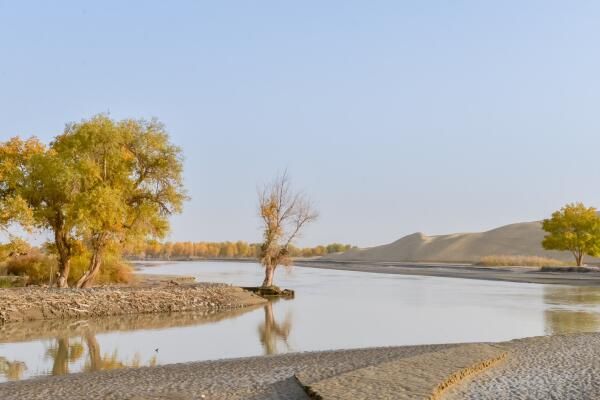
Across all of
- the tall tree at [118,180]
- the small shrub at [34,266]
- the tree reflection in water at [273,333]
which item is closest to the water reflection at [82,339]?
the tree reflection in water at [273,333]

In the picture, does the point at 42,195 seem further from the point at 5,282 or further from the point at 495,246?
the point at 495,246

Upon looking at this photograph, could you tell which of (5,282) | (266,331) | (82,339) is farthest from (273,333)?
(5,282)

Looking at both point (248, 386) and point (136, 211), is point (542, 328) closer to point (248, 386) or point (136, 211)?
point (248, 386)

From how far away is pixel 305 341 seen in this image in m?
21.8

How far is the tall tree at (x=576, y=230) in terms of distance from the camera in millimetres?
81875

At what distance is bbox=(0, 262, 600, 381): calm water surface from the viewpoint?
18.4 meters

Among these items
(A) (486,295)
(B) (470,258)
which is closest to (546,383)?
(A) (486,295)

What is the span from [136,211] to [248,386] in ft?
85.9

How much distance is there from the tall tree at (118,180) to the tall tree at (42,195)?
0.72 m

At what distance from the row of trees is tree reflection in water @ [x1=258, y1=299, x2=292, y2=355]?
11168mm

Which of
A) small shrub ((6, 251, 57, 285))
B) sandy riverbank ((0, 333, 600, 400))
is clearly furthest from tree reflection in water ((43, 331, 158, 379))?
small shrub ((6, 251, 57, 285))

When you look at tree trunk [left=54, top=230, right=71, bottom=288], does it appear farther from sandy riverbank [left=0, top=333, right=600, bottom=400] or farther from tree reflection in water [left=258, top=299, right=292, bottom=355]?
sandy riverbank [left=0, top=333, right=600, bottom=400]

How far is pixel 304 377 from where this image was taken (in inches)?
518

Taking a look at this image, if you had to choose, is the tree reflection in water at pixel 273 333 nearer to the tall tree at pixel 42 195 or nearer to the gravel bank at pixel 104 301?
the gravel bank at pixel 104 301
